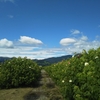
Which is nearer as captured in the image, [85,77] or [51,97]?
[85,77]

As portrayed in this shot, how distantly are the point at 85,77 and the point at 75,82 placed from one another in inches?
37.0

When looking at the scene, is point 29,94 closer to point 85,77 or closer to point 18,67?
point 18,67

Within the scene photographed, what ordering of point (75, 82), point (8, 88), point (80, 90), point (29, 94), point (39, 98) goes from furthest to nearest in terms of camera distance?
1. point (8, 88)
2. point (29, 94)
3. point (39, 98)
4. point (75, 82)
5. point (80, 90)

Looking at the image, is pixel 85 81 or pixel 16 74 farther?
pixel 16 74

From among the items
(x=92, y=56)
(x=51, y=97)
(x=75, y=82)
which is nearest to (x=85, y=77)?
(x=75, y=82)

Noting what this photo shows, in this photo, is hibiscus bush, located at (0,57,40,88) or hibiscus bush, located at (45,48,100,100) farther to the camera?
hibiscus bush, located at (0,57,40,88)

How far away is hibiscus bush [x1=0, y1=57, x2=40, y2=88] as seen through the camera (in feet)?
41.7

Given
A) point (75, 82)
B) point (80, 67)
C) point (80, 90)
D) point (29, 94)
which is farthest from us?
point (29, 94)

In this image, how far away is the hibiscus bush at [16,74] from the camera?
12.7 meters

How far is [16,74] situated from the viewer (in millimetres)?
12953

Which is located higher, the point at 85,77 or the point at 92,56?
the point at 92,56

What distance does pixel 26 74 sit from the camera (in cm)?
1327

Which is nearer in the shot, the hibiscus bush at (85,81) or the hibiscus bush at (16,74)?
the hibiscus bush at (85,81)

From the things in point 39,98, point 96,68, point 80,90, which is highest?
point 96,68
